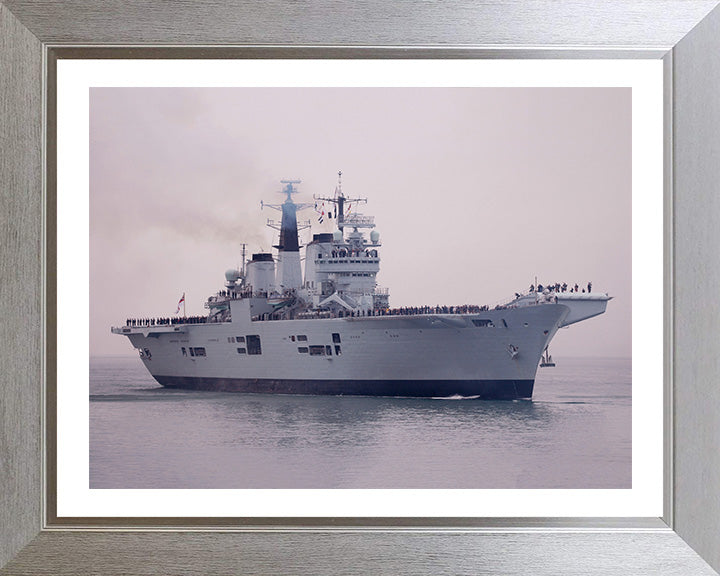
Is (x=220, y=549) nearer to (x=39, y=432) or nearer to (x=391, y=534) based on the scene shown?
(x=391, y=534)

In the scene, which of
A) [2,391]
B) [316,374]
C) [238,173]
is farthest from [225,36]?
[316,374]

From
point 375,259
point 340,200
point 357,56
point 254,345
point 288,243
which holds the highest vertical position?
point 357,56

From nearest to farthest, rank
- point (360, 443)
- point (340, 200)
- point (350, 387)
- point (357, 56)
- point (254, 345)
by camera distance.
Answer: point (357, 56) → point (360, 443) → point (340, 200) → point (350, 387) → point (254, 345)

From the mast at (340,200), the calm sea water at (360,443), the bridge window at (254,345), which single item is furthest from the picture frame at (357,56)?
the bridge window at (254,345)

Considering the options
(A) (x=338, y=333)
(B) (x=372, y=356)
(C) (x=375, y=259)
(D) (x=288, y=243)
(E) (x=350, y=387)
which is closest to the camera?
(C) (x=375, y=259)

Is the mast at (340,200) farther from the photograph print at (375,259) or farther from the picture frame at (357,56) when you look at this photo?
the picture frame at (357,56)

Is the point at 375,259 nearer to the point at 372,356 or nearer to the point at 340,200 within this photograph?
the point at 340,200

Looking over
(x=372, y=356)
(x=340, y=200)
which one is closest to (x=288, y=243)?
(x=340, y=200)
